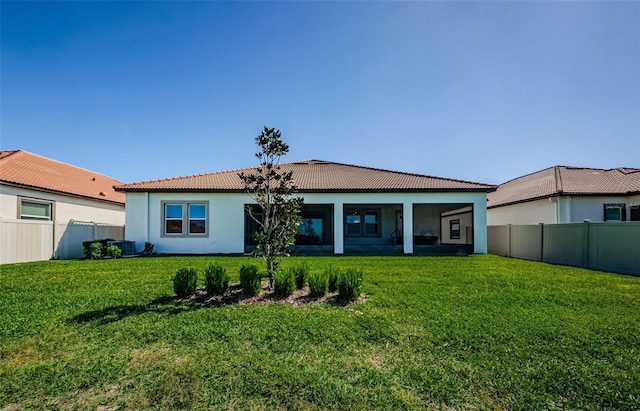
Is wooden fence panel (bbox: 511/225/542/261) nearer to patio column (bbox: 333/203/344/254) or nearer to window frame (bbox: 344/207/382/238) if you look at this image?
window frame (bbox: 344/207/382/238)

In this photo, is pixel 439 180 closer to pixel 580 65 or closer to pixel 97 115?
pixel 580 65

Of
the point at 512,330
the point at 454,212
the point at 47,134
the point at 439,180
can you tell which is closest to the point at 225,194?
the point at 47,134

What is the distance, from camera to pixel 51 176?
58.3ft

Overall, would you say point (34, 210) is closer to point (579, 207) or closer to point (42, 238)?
point (42, 238)

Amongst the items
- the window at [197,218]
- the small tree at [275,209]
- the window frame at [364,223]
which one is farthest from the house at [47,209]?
the window frame at [364,223]

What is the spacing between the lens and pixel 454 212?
2602cm

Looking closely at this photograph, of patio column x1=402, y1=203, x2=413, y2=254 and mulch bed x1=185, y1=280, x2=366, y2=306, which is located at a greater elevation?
patio column x1=402, y1=203, x2=413, y2=254

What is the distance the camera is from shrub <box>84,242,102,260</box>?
556 inches

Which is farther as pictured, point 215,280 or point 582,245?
point 582,245

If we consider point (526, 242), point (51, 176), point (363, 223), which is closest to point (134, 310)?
point (363, 223)

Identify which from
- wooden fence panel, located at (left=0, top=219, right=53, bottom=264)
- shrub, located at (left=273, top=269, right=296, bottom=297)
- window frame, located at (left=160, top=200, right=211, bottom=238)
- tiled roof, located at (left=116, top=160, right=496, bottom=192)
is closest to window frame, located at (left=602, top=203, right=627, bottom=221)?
tiled roof, located at (left=116, top=160, right=496, bottom=192)

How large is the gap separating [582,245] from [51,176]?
85.4 feet

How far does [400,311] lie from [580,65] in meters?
12.5

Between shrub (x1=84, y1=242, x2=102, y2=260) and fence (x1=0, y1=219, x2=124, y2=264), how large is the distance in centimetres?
166
